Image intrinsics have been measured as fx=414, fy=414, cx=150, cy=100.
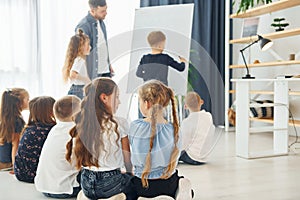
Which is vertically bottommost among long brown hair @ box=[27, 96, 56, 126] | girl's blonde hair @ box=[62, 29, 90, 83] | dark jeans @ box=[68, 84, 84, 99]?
long brown hair @ box=[27, 96, 56, 126]

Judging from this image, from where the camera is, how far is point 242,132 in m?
3.03

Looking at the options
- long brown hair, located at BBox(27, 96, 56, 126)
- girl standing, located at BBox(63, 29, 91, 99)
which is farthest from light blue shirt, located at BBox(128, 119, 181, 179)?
girl standing, located at BBox(63, 29, 91, 99)

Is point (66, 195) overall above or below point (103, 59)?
below

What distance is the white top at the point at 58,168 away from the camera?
2008mm

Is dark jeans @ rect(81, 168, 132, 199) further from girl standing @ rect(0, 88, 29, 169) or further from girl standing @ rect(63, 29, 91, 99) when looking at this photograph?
girl standing @ rect(0, 88, 29, 169)

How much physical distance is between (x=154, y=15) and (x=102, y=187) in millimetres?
1868

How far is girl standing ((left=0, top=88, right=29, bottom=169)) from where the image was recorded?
2.51 meters

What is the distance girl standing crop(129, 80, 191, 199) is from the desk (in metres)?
1.41

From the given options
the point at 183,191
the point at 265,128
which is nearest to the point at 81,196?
the point at 183,191

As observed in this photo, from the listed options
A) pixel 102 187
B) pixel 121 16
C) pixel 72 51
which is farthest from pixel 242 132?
pixel 121 16

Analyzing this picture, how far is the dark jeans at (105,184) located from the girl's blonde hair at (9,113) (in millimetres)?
924

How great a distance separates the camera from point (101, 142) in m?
1.61

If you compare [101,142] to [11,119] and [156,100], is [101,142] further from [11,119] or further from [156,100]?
[11,119]

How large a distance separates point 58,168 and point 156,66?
0.73 m
